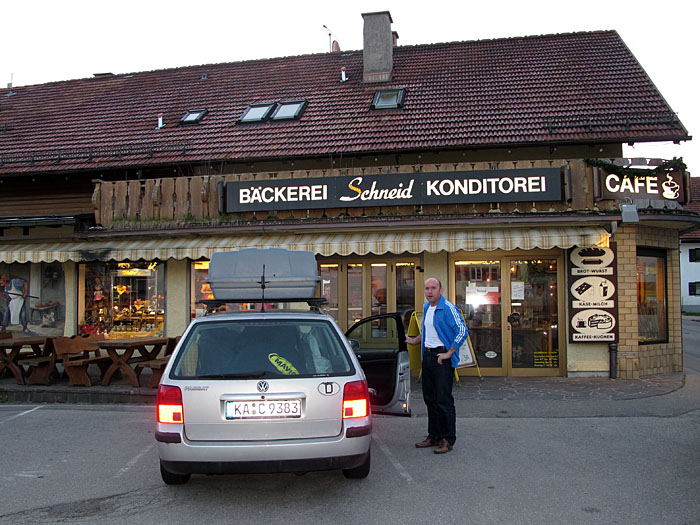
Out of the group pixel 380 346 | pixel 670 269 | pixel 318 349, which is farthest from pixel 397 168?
pixel 318 349

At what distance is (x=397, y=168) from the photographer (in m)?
10.9

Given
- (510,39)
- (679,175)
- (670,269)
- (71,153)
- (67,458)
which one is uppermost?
(510,39)

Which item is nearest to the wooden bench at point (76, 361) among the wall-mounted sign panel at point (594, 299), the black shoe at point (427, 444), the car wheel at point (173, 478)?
the car wheel at point (173, 478)

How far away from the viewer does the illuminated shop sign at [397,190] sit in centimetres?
1031

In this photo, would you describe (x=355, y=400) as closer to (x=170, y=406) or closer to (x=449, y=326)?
(x=170, y=406)

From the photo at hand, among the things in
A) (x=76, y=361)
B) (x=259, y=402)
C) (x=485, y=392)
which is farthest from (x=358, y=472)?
(x=76, y=361)

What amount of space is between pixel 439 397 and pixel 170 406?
9.18 ft

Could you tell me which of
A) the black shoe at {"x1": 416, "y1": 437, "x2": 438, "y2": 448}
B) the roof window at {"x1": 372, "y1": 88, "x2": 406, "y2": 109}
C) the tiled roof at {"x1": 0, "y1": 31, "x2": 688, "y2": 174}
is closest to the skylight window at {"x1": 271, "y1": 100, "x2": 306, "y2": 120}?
the tiled roof at {"x1": 0, "y1": 31, "x2": 688, "y2": 174}

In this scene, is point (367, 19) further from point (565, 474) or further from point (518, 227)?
point (565, 474)

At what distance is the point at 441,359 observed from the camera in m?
5.95

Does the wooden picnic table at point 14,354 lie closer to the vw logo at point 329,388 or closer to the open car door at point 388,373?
the open car door at point 388,373

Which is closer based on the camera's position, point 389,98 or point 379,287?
point 379,287

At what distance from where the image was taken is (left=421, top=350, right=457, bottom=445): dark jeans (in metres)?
6.04

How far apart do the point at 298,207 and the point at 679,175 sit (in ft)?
22.2
